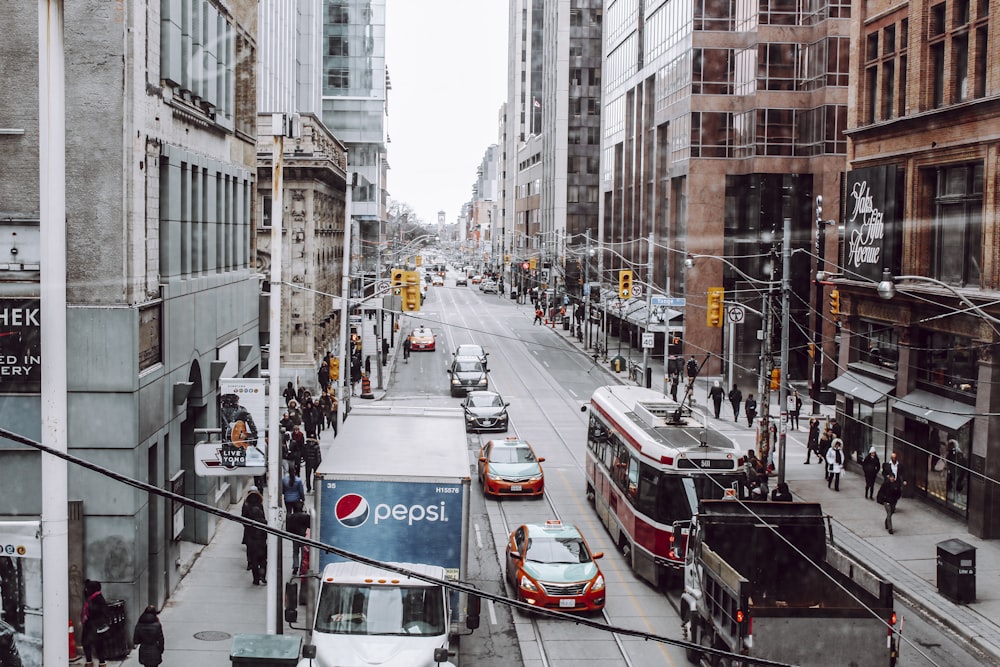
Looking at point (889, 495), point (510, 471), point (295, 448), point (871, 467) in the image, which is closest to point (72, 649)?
point (295, 448)

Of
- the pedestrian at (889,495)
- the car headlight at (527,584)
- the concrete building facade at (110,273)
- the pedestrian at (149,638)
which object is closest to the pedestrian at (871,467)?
the pedestrian at (889,495)

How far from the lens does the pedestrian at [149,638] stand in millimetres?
15789

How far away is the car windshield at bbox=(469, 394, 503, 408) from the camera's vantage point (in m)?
42.1

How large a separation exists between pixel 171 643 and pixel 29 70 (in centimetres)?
955

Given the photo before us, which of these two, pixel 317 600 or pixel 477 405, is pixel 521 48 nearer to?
pixel 477 405

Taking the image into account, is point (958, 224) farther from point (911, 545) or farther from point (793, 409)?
point (793, 409)

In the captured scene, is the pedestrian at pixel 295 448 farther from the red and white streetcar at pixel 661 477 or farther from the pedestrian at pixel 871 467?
the pedestrian at pixel 871 467

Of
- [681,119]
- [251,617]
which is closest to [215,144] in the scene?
[251,617]

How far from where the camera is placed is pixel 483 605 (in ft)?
70.9

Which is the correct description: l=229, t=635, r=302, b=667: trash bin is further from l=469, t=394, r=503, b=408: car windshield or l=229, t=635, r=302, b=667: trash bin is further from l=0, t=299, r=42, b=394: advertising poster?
l=469, t=394, r=503, b=408: car windshield

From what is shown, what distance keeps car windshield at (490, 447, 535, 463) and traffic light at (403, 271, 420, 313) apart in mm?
10112

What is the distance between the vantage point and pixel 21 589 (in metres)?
12.2

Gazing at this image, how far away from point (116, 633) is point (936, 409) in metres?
22.3

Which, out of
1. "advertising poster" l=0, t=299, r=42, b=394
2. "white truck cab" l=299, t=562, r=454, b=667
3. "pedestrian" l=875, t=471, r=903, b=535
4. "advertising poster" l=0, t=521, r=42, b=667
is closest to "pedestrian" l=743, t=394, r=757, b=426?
"pedestrian" l=875, t=471, r=903, b=535
